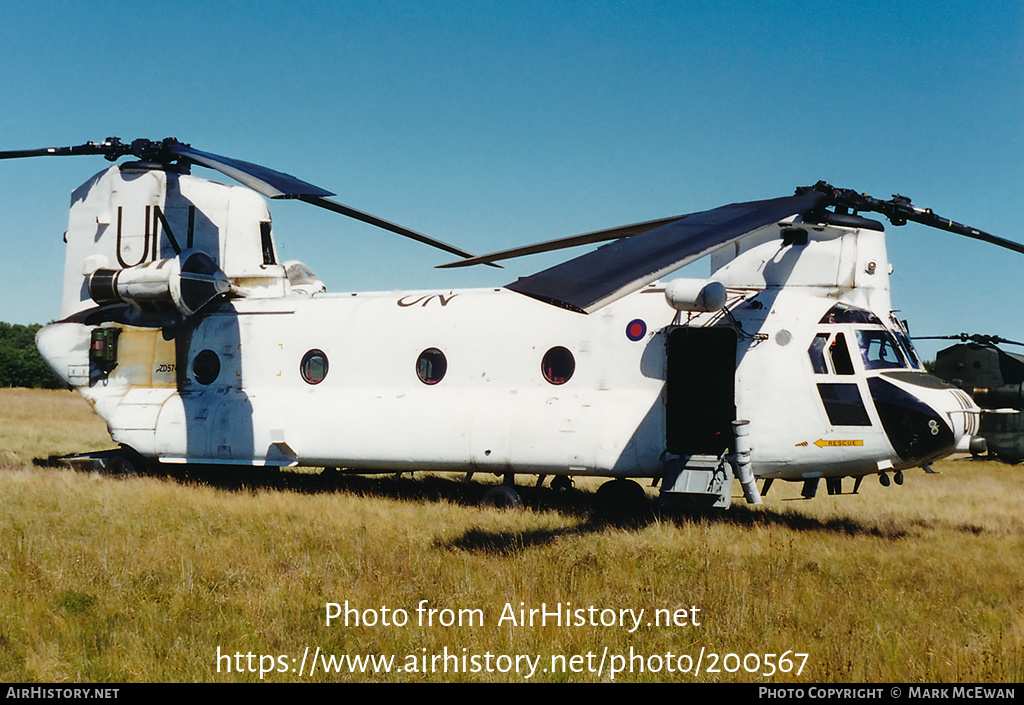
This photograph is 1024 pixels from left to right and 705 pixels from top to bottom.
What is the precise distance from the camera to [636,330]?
1229 cm

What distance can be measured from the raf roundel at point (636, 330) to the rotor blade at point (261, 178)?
4825mm

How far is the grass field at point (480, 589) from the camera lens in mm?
6371

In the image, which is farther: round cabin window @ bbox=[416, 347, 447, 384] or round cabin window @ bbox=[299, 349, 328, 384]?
round cabin window @ bbox=[299, 349, 328, 384]

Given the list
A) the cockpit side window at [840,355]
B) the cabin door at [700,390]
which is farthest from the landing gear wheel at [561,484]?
the cockpit side window at [840,355]

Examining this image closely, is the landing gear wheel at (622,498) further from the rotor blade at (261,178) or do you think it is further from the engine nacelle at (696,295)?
the rotor blade at (261,178)

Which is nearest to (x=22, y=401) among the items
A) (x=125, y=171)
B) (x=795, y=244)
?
(x=125, y=171)

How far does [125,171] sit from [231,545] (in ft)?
29.7

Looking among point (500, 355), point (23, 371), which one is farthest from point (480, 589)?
point (23, 371)

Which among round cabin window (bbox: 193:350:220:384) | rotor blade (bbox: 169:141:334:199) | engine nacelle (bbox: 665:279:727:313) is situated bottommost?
round cabin window (bbox: 193:350:220:384)

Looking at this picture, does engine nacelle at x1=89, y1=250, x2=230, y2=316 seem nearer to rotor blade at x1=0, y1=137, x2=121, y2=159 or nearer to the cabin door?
rotor blade at x1=0, y1=137, x2=121, y2=159

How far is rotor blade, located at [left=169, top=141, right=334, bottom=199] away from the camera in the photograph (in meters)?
10.8

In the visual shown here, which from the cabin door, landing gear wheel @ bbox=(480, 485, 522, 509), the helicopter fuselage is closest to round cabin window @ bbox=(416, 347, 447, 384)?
the helicopter fuselage

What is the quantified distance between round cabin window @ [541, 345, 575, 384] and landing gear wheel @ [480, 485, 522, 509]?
75.2 inches

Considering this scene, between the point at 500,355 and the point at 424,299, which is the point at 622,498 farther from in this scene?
the point at 424,299
